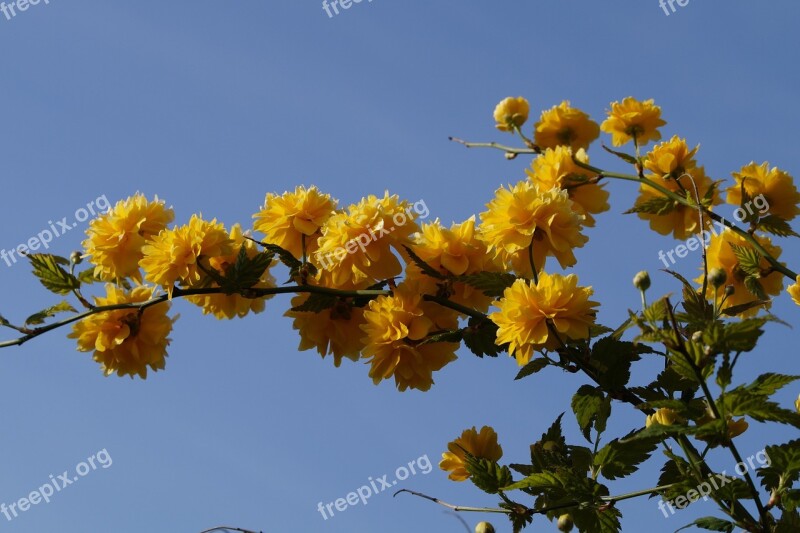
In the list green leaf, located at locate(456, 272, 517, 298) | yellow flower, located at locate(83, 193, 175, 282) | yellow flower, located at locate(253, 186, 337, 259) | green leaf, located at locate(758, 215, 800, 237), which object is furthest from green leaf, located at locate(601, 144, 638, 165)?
yellow flower, located at locate(83, 193, 175, 282)

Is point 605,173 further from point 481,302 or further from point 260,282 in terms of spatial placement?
point 260,282

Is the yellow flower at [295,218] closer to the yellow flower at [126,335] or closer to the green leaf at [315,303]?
the green leaf at [315,303]

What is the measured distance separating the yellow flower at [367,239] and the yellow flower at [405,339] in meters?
0.09

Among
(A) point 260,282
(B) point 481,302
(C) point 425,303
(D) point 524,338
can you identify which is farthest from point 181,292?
(D) point 524,338

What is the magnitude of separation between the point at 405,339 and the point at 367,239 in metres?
0.29

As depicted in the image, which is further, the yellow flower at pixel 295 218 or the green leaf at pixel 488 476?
the yellow flower at pixel 295 218

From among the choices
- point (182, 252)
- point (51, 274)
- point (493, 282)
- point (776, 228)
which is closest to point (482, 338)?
point (493, 282)

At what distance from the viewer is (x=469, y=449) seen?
107 inches

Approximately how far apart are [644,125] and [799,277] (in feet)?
2.37

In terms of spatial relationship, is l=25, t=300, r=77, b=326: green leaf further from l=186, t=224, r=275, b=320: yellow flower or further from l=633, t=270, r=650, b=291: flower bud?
l=633, t=270, r=650, b=291: flower bud

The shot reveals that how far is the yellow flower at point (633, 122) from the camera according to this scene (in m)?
2.93

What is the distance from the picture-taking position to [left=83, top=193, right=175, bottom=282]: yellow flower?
2.59m

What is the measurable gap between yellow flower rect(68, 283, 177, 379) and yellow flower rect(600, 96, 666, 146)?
1.57 meters

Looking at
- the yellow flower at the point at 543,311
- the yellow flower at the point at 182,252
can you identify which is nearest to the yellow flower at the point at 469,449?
the yellow flower at the point at 543,311
